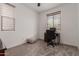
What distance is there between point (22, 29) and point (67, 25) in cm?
106

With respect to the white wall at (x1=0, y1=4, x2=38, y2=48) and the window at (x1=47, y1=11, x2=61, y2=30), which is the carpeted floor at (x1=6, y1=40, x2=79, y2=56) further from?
the window at (x1=47, y1=11, x2=61, y2=30)

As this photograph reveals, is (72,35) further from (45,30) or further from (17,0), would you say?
(17,0)

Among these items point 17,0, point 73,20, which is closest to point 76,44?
point 73,20

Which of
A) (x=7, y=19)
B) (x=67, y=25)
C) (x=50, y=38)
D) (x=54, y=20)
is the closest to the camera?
(x=7, y=19)

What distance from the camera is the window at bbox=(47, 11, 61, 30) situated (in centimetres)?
156

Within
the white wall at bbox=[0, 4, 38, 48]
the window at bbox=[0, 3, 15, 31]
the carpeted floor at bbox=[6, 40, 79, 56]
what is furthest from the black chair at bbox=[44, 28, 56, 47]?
the window at bbox=[0, 3, 15, 31]

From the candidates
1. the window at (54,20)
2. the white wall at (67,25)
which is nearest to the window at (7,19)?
the white wall at (67,25)

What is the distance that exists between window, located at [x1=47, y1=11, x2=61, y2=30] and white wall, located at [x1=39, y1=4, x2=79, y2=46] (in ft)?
0.27

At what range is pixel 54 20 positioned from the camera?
1579 millimetres

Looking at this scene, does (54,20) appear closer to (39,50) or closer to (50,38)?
(50,38)

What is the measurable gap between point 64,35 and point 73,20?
435mm

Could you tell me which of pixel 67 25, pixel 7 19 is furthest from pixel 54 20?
pixel 7 19

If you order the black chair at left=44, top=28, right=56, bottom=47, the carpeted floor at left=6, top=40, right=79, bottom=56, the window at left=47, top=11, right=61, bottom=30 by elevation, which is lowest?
the carpeted floor at left=6, top=40, right=79, bottom=56

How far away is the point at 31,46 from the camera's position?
5.30 ft
